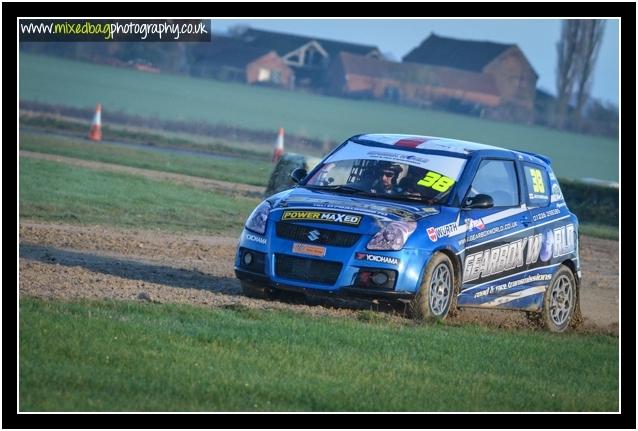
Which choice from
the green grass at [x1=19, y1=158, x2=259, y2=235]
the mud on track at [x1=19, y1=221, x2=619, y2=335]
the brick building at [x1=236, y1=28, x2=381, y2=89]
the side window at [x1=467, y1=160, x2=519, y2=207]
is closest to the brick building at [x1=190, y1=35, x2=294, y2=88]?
the brick building at [x1=236, y1=28, x2=381, y2=89]

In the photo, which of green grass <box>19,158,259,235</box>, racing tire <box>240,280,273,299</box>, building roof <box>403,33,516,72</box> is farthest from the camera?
building roof <box>403,33,516,72</box>

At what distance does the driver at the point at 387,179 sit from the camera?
12742 millimetres

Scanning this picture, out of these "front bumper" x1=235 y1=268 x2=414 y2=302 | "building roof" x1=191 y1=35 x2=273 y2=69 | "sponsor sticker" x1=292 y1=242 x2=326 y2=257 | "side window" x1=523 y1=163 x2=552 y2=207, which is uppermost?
"building roof" x1=191 y1=35 x2=273 y2=69

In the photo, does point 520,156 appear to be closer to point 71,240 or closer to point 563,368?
point 563,368

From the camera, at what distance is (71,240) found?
1628cm

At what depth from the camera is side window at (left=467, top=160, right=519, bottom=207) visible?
42.8 ft

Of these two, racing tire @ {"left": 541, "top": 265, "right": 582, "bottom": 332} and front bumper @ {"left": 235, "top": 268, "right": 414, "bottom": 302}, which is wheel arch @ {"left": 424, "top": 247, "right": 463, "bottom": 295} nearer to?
front bumper @ {"left": 235, "top": 268, "right": 414, "bottom": 302}

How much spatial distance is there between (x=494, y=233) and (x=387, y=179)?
3.71 feet

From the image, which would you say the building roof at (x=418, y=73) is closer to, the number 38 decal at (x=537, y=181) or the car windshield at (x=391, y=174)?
the number 38 decal at (x=537, y=181)

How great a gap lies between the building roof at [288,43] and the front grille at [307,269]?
48.2 m

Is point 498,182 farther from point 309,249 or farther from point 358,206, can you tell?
point 309,249

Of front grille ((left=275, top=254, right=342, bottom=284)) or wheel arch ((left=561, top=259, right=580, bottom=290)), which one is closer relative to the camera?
front grille ((left=275, top=254, right=342, bottom=284))

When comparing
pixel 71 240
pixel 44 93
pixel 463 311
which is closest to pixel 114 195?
pixel 71 240

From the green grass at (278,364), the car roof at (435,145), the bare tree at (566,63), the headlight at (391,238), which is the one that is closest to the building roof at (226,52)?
the bare tree at (566,63)
